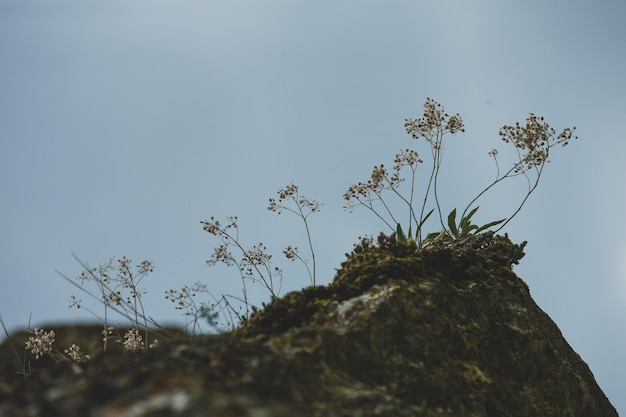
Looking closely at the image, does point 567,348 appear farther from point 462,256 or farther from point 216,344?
point 216,344

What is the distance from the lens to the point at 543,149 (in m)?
8.54

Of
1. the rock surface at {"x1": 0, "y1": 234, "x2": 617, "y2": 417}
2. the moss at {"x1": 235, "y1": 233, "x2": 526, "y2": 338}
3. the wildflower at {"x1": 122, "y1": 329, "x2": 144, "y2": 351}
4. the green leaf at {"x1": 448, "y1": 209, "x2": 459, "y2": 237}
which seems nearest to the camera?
the rock surface at {"x1": 0, "y1": 234, "x2": 617, "y2": 417}

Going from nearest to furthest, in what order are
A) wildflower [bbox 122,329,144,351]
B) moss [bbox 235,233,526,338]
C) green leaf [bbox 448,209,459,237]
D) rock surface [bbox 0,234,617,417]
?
1. rock surface [bbox 0,234,617,417]
2. moss [bbox 235,233,526,338]
3. wildflower [bbox 122,329,144,351]
4. green leaf [bbox 448,209,459,237]

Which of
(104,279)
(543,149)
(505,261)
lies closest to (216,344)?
(505,261)

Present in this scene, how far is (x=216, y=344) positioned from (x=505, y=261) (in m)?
3.88

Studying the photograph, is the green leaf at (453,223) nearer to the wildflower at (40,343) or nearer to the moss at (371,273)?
the moss at (371,273)

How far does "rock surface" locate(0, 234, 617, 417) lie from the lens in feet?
9.39

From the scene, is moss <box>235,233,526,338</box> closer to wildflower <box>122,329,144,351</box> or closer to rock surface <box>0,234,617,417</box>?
rock surface <box>0,234,617,417</box>

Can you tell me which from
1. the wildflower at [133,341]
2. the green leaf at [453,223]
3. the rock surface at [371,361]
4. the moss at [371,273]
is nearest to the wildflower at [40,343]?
the wildflower at [133,341]

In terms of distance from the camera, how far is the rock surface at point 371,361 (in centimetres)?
286

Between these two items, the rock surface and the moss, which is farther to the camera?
the moss

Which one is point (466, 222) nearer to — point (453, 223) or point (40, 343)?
point (453, 223)

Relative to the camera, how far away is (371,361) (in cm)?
391

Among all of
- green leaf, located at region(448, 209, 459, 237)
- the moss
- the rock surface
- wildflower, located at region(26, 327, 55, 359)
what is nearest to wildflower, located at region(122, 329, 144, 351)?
wildflower, located at region(26, 327, 55, 359)
